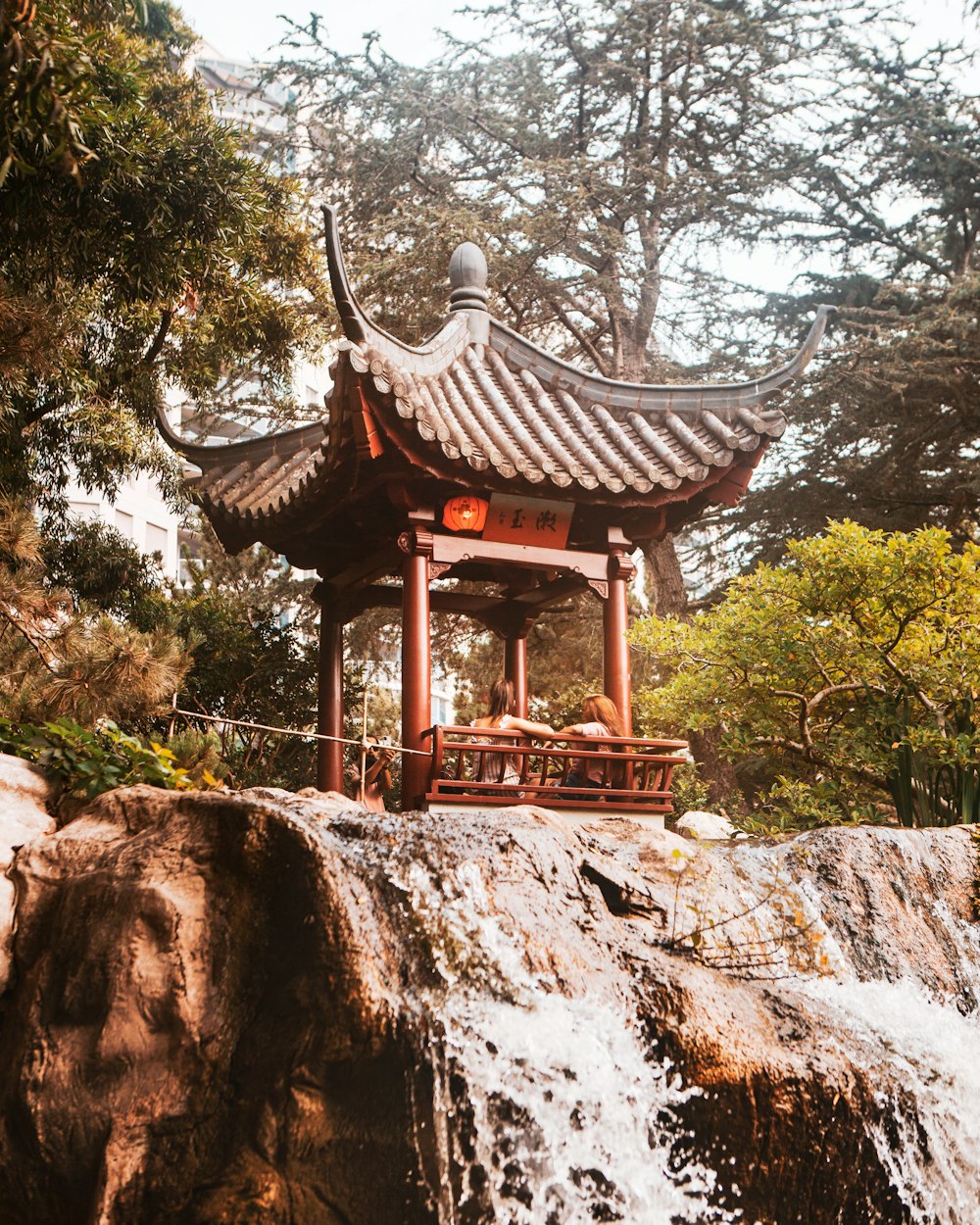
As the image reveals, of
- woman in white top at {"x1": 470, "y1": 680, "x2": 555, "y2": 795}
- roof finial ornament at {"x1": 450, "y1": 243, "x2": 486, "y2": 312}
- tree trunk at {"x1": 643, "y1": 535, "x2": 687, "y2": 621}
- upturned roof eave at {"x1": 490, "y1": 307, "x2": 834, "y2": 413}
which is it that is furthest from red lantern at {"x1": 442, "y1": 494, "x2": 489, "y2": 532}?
tree trunk at {"x1": 643, "y1": 535, "x2": 687, "y2": 621}

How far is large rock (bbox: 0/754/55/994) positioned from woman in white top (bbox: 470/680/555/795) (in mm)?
2798

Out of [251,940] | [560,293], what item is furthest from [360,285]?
[251,940]

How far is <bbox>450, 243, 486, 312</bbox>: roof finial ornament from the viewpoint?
33.6 feet

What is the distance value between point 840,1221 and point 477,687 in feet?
46.5

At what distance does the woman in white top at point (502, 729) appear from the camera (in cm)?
751

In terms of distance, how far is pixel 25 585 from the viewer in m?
7.79

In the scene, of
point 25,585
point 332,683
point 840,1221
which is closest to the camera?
point 840,1221

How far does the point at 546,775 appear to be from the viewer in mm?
7707

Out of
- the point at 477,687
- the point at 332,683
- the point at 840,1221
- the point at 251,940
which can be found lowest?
the point at 840,1221

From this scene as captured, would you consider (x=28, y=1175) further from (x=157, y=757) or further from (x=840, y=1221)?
(x=840, y=1221)

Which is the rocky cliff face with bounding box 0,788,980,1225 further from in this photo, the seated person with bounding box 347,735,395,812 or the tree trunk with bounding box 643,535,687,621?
the tree trunk with bounding box 643,535,687,621

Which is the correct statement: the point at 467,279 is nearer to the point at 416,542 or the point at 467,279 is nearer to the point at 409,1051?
the point at 416,542

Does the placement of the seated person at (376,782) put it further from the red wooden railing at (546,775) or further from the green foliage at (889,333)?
the green foliage at (889,333)

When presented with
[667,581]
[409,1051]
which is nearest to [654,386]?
[409,1051]
